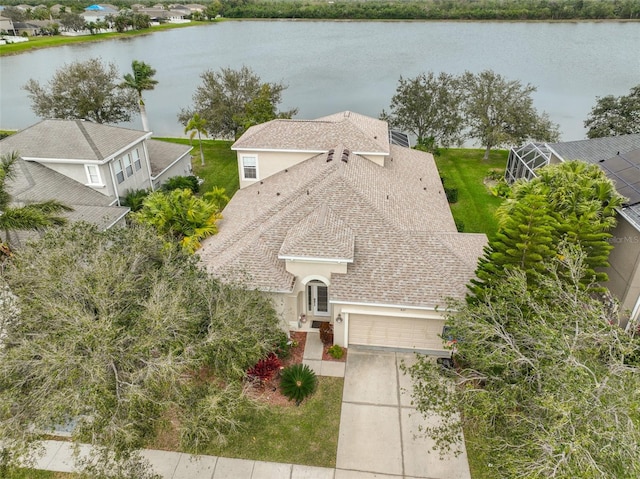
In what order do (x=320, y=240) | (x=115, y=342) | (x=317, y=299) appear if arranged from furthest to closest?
(x=317, y=299)
(x=320, y=240)
(x=115, y=342)

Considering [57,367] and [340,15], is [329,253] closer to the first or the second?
[57,367]

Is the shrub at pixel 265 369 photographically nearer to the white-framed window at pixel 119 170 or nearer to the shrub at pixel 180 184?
the white-framed window at pixel 119 170

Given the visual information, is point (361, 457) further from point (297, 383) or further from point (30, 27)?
point (30, 27)

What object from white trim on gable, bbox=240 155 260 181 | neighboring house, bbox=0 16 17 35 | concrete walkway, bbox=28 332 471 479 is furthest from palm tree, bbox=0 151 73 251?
neighboring house, bbox=0 16 17 35

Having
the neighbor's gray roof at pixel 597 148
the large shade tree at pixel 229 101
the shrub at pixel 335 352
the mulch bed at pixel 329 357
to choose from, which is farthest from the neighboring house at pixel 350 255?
the large shade tree at pixel 229 101

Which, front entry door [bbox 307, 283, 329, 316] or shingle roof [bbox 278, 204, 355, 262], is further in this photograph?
front entry door [bbox 307, 283, 329, 316]

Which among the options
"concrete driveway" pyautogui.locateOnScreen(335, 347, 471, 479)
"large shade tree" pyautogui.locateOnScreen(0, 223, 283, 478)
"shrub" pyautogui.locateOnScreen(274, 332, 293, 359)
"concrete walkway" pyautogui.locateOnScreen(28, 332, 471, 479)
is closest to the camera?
"large shade tree" pyautogui.locateOnScreen(0, 223, 283, 478)

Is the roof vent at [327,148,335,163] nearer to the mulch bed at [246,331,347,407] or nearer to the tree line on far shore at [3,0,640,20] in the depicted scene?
the mulch bed at [246,331,347,407]

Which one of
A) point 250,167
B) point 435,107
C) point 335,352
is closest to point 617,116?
point 435,107
